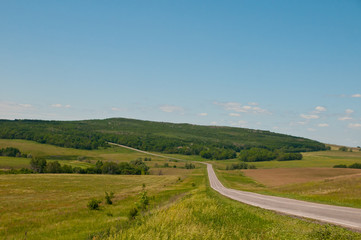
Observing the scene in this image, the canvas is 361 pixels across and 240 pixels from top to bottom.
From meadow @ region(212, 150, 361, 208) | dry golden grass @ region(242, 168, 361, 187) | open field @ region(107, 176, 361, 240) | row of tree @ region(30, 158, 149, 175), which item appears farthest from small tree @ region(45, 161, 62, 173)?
open field @ region(107, 176, 361, 240)

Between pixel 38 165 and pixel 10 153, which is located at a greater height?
pixel 10 153

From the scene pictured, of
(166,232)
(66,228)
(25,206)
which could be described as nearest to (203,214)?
(166,232)

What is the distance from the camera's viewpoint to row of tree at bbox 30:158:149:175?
134750mm

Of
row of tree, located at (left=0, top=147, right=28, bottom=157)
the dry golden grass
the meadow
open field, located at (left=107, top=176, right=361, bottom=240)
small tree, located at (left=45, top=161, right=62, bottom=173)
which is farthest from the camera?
row of tree, located at (left=0, top=147, right=28, bottom=157)

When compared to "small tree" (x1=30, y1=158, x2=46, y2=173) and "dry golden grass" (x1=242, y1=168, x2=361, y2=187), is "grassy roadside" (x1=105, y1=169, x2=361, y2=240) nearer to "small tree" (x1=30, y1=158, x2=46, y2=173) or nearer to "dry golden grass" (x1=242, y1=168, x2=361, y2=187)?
"dry golden grass" (x1=242, y1=168, x2=361, y2=187)

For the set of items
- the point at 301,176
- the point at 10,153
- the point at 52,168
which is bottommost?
the point at 52,168

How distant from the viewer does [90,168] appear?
147750mm

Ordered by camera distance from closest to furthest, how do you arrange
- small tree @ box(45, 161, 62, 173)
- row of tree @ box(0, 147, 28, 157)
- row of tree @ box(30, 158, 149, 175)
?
small tree @ box(45, 161, 62, 173)
row of tree @ box(30, 158, 149, 175)
row of tree @ box(0, 147, 28, 157)

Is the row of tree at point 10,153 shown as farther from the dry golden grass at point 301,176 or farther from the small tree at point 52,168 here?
the dry golden grass at point 301,176

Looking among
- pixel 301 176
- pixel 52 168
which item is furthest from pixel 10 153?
pixel 301 176

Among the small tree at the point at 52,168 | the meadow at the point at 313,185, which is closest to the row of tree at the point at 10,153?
the small tree at the point at 52,168

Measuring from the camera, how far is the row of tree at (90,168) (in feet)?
442

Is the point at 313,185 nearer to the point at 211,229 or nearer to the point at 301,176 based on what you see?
the point at 301,176

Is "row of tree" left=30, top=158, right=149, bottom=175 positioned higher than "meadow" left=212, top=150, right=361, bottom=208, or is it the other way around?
"meadow" left=212, top=150, right=361, bottom=208
